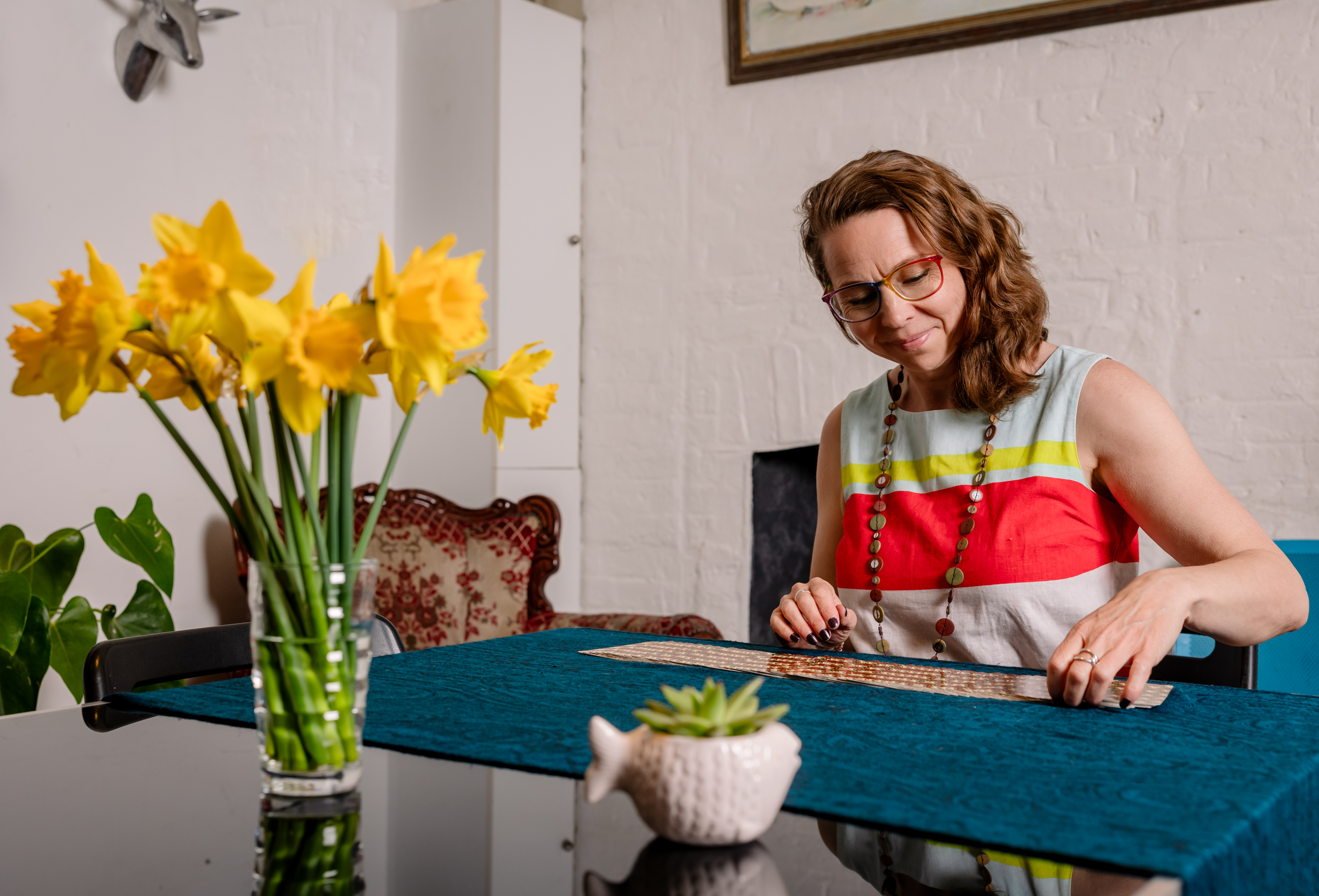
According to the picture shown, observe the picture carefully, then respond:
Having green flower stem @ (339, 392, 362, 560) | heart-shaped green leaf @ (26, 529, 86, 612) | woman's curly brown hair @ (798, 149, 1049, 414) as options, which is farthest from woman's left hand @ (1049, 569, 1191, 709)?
heart-shaped green leaf @ (26, 529, 86, 612)

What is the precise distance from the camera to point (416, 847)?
70 centimetres

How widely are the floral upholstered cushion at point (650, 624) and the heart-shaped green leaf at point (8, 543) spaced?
1.10m

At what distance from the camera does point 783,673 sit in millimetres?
1223

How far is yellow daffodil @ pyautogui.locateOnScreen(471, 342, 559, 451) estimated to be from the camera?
756mm

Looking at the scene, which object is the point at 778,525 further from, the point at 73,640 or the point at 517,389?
the point at 517,389

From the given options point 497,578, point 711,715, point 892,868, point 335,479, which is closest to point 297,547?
point 335,479

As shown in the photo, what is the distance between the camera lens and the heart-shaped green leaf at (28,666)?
2.09m

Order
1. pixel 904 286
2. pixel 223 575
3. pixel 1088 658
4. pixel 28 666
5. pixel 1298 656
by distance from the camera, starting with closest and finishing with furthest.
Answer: pixel 1088 658
pixel 904 286
pixel 1298 656
pixel 28 666
pixel 223 575

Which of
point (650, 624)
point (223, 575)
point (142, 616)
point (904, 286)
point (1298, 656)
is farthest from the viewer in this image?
point (223, 575)

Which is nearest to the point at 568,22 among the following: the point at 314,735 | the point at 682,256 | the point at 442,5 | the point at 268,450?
the point at 442,5

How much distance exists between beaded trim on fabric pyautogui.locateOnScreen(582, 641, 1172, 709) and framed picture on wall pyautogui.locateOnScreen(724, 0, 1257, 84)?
83.1 inches

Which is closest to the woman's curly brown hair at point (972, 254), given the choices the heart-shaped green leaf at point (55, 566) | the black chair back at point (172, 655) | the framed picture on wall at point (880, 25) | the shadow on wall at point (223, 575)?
the black chair back at point (172, 655)

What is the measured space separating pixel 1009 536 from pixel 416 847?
1.04 meters

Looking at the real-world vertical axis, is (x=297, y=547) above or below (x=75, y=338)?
below
